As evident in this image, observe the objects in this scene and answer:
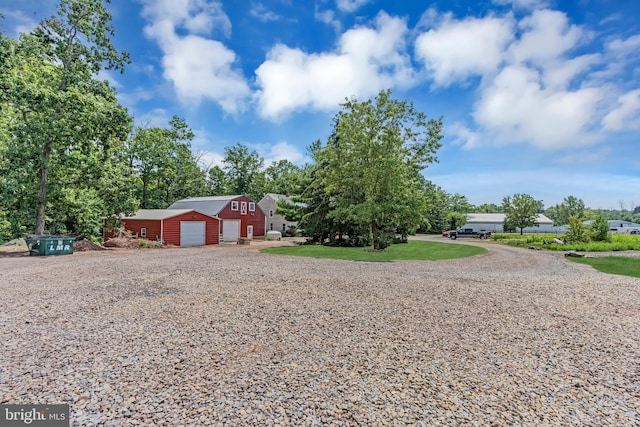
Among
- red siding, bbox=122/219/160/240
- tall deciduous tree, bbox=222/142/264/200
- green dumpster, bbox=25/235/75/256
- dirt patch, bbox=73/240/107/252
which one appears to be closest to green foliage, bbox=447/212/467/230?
tall deciduous tree, bbox=222/142/264/200

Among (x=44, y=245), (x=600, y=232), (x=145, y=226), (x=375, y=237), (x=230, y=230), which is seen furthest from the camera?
(x=230, y=230)

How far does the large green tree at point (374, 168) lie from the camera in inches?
733

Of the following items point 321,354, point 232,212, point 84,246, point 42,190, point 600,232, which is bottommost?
point 321,354

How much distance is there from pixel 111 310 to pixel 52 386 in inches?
123

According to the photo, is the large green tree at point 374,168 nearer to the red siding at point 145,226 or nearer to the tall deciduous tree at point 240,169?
the red siding at point 145,226

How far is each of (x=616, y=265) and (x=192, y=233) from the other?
1062 inches

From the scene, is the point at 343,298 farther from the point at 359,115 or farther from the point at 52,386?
the point at 359,115

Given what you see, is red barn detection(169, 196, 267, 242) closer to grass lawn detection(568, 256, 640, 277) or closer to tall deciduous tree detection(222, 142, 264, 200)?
tall deciduous tree detection(222, 142, 264, 200)

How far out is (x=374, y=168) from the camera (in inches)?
731

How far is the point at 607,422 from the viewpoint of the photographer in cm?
309

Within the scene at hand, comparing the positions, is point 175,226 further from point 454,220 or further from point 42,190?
point 454,220

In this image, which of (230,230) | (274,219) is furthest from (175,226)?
(274,219)

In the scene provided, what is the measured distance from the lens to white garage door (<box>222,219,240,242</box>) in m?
30.2

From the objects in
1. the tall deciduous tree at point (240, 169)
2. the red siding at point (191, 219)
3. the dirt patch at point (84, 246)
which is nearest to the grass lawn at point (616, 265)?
the red siding at point (191, 219)
